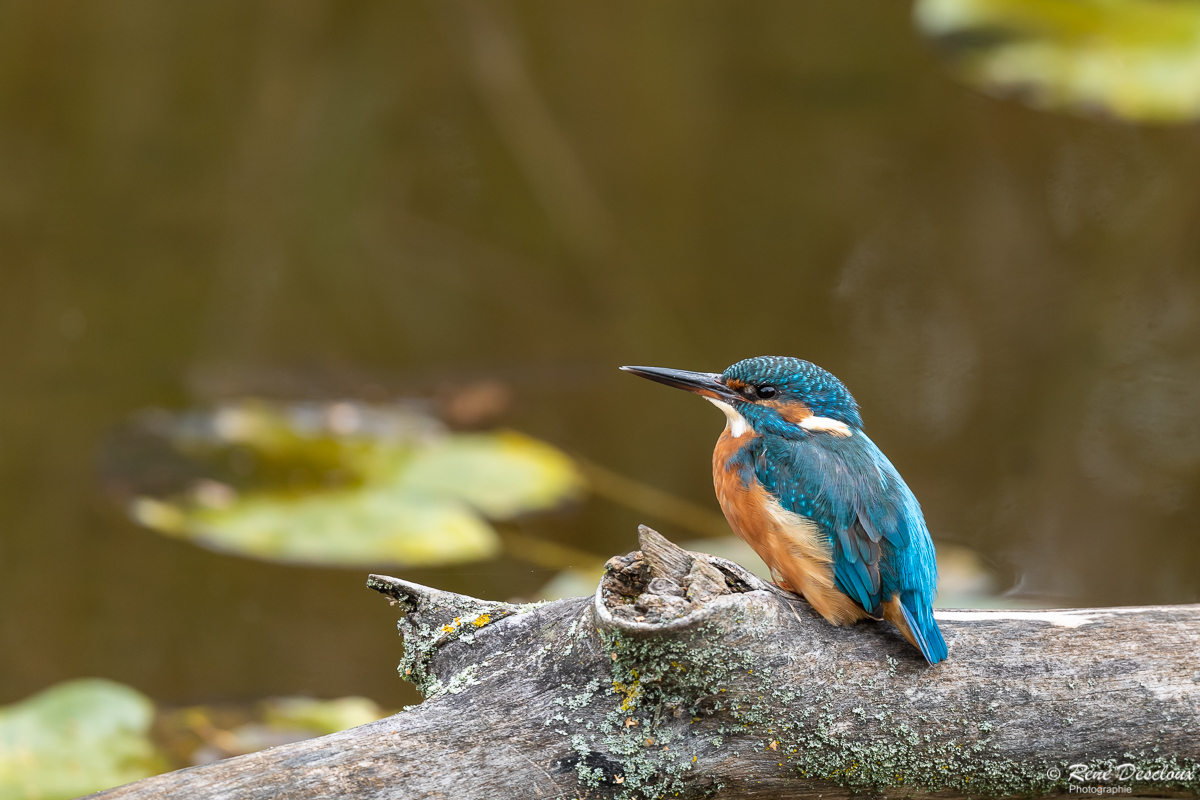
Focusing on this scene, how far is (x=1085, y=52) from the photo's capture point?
3.80 meters

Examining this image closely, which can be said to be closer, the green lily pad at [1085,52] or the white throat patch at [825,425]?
the white throat patch at [825,425]

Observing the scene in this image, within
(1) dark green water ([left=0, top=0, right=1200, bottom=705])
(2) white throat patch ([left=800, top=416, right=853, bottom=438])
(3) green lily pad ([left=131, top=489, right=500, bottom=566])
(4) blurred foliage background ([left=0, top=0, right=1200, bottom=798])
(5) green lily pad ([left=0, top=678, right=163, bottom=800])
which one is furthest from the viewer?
(1) dark green water ([left=0, top=0, right=1200, bottom=705])

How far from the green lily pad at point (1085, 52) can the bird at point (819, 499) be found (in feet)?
9.28

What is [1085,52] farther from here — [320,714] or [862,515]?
[320,714]

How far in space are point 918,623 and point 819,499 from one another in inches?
9.4

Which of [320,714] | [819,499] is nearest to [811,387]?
[819,499]

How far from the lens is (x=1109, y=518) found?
11.7 feet

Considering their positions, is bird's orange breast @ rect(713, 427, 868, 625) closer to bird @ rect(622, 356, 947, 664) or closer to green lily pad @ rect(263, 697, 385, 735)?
bird @ rect(622, 356, 947, 664)

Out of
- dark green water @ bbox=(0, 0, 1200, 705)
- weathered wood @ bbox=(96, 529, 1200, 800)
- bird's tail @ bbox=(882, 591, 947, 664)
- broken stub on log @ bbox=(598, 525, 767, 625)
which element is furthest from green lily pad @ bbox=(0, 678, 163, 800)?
bird's tail @ bbox=(882, 591, 947, 664)

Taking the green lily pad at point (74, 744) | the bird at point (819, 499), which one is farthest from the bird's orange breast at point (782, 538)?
the green lily pad at point (74, 744)

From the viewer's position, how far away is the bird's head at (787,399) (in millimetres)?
1633

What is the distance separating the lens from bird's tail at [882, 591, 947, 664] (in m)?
1.28

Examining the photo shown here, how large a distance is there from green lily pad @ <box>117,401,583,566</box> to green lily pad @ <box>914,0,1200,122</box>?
2526mm

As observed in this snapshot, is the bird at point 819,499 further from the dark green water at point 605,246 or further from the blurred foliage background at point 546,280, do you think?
the dark green water at point 605,246
